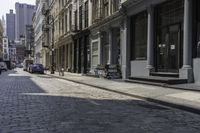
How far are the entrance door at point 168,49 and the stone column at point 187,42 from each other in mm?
1923

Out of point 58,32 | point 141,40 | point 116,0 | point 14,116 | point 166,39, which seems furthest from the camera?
point 58,32

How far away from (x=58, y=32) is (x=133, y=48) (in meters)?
41.8

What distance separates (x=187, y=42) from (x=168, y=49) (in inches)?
148

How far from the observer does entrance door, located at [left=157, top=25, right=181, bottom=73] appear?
25469 millimetres

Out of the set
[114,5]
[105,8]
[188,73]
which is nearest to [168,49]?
[188,73]

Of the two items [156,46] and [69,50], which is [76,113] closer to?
[156,46]

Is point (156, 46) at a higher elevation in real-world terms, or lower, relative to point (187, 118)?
higher

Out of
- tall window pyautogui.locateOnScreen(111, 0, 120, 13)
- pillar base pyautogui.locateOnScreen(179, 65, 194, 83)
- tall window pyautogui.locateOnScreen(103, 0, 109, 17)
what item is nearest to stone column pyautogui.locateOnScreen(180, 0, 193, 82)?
pillar base pyautogui.locateOnScreen(179, 65, 194, 83)

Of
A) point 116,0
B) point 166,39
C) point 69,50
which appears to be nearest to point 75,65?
point 69,50

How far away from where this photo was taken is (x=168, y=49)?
26.6 m

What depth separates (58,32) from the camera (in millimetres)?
73688

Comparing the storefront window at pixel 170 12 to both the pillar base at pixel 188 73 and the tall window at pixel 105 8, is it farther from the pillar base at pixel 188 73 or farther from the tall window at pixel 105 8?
the tall window at pixel 105 8

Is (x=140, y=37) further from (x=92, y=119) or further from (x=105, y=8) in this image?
(x=92, y=119)

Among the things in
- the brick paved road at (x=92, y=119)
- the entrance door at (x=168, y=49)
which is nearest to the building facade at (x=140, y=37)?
Answer: the entrance door at (x=168, y=49)
